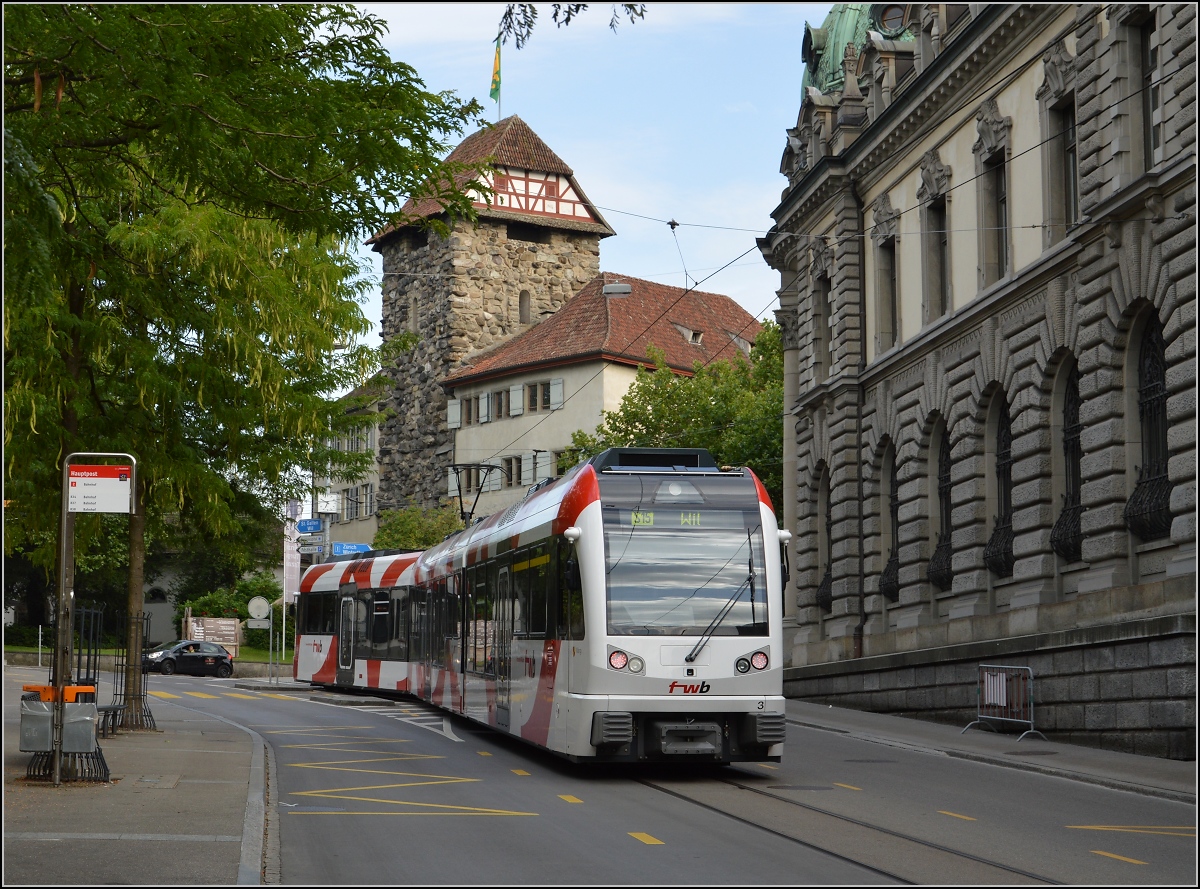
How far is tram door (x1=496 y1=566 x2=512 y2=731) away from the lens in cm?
2006

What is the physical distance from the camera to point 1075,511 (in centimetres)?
2539

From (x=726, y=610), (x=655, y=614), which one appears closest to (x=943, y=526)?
(x=726, y=610)

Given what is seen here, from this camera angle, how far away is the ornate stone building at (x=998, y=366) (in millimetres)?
21844

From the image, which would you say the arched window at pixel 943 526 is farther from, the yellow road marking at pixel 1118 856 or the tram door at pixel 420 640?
the yellow road marking at pixel 1118 856

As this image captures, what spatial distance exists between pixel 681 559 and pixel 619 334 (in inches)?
2106

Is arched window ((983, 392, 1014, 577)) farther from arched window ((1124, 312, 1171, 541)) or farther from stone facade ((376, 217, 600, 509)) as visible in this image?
stone facade ((376, 217, 600, 509))

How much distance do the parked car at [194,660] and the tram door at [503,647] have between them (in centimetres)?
3619

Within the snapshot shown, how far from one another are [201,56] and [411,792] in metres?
7.14

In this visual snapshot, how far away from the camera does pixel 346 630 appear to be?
37.5 m

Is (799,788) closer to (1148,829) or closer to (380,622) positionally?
(1148,829)

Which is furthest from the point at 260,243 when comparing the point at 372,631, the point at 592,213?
the point at 592,213

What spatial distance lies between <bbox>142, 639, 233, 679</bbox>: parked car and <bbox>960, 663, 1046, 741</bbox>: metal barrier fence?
1380 inches

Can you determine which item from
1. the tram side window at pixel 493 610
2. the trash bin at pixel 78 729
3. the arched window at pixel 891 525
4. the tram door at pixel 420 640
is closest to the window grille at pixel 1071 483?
the arched window at pixel 891 525

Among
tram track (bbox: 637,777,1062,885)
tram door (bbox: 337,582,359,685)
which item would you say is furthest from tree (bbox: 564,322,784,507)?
tram track (bbox: 637,777,1062,885)
